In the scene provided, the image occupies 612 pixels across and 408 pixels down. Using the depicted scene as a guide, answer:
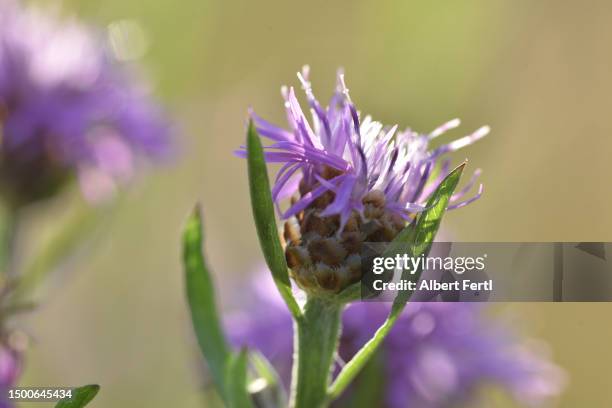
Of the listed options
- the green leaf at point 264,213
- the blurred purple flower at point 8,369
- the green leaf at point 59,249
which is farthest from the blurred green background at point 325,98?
the green leaf at point 264,213

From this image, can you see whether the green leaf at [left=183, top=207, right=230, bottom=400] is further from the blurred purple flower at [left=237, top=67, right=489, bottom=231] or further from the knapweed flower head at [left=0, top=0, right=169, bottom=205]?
the knapweed flower head at [left=0, top=0, right=169, bottom=205]

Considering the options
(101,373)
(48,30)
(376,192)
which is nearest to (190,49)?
(48,30)

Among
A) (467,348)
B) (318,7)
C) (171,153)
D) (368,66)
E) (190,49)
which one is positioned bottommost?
(467,348)

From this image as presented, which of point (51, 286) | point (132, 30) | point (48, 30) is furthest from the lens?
point (132, 30)

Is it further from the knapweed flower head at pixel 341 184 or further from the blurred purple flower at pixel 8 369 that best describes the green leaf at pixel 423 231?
the blurred purple flower at pixel 8 369

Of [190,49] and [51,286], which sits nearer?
[51,286]

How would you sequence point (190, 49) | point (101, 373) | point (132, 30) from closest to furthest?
point (132, 30), point (101, 373), point (190, 49)

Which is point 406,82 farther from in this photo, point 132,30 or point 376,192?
point 376,192

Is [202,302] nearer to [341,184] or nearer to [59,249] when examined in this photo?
[341,184]

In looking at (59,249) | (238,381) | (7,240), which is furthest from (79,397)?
(7,240)
